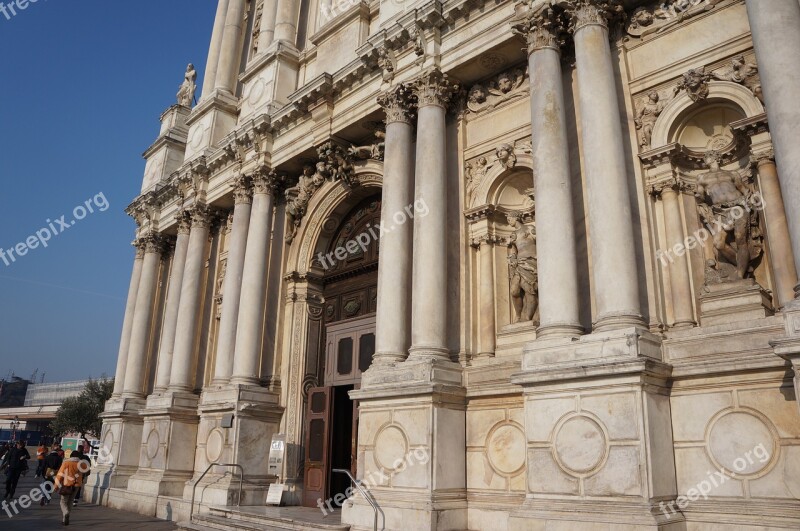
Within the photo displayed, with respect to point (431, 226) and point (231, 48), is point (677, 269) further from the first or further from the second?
point (231, 48)

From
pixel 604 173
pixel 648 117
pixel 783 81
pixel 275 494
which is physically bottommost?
pixel 275 494

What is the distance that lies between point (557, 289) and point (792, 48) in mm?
4034

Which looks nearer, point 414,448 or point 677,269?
point 677,269

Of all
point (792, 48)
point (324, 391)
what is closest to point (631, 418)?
point (792, 48)

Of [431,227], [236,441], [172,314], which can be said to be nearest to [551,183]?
[431,227]

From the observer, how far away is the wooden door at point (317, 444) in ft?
43.4

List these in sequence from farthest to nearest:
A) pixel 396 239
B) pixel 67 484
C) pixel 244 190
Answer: pixel 244 190 → pixel 67 484 → pixel 396 239

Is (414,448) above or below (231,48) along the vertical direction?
below

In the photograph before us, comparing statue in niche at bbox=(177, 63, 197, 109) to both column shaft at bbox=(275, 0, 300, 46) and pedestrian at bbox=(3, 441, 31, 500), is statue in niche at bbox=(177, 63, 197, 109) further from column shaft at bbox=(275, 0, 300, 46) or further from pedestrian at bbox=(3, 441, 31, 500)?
pedestrian at bbox=(3, 441, 31, 500)

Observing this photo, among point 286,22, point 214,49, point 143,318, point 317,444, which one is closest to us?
point 317,444

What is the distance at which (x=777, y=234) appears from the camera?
25.8ft

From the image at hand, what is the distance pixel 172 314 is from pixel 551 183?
12.9 metres

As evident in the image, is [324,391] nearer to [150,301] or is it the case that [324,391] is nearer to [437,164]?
[437,164]

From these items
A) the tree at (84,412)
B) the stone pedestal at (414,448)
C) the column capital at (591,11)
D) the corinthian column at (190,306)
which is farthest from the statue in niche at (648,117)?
the tree at (84,412)
